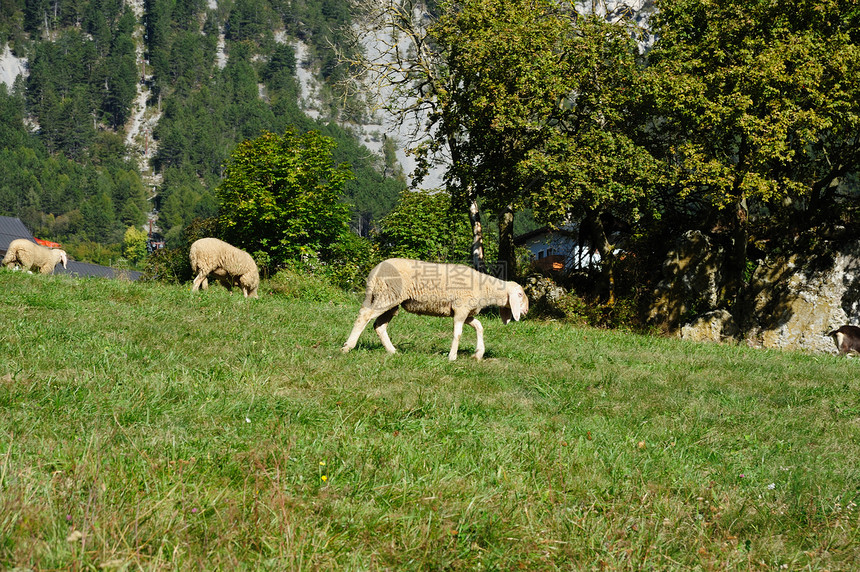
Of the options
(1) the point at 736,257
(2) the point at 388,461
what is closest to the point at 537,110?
(1) the point at 736,257

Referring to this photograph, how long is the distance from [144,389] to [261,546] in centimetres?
343

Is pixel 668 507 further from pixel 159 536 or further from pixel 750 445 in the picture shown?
pixel 159 536

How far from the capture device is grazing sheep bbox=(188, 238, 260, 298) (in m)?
A: 20.2

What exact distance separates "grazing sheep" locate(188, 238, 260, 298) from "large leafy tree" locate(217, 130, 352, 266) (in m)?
27.0

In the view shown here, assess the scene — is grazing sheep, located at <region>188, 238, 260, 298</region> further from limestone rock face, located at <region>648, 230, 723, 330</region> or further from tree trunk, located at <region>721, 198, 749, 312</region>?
tree trunk, located at <region>721, 198, 749, 312</region>

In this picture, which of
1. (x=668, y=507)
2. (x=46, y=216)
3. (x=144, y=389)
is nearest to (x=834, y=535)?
(x=668, y=507)

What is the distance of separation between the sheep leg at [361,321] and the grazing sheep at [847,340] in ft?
45.4

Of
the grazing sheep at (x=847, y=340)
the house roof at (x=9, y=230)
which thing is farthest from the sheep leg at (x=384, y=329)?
the house roof at (x=9, y=230)

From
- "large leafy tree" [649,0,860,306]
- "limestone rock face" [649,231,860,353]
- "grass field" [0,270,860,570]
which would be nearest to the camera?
"grass field" [0,270,860,570]

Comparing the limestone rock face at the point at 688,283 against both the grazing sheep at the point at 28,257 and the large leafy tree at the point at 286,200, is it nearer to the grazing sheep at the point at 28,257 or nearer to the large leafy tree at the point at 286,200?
the grazing sheep at the point at 28,257

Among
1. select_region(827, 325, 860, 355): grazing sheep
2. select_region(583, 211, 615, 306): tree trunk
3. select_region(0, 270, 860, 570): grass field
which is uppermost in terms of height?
select_region(583, 211, 615, 306): tree trunk

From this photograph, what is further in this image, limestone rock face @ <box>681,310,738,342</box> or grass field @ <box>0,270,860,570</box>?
limestone rock face @ <box>681,310,738,342</box>

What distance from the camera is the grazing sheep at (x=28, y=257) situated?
21797mm

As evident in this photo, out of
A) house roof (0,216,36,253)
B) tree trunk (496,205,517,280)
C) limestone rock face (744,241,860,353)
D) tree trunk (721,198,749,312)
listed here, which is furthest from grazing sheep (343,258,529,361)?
house roof (0,216,36,253)
